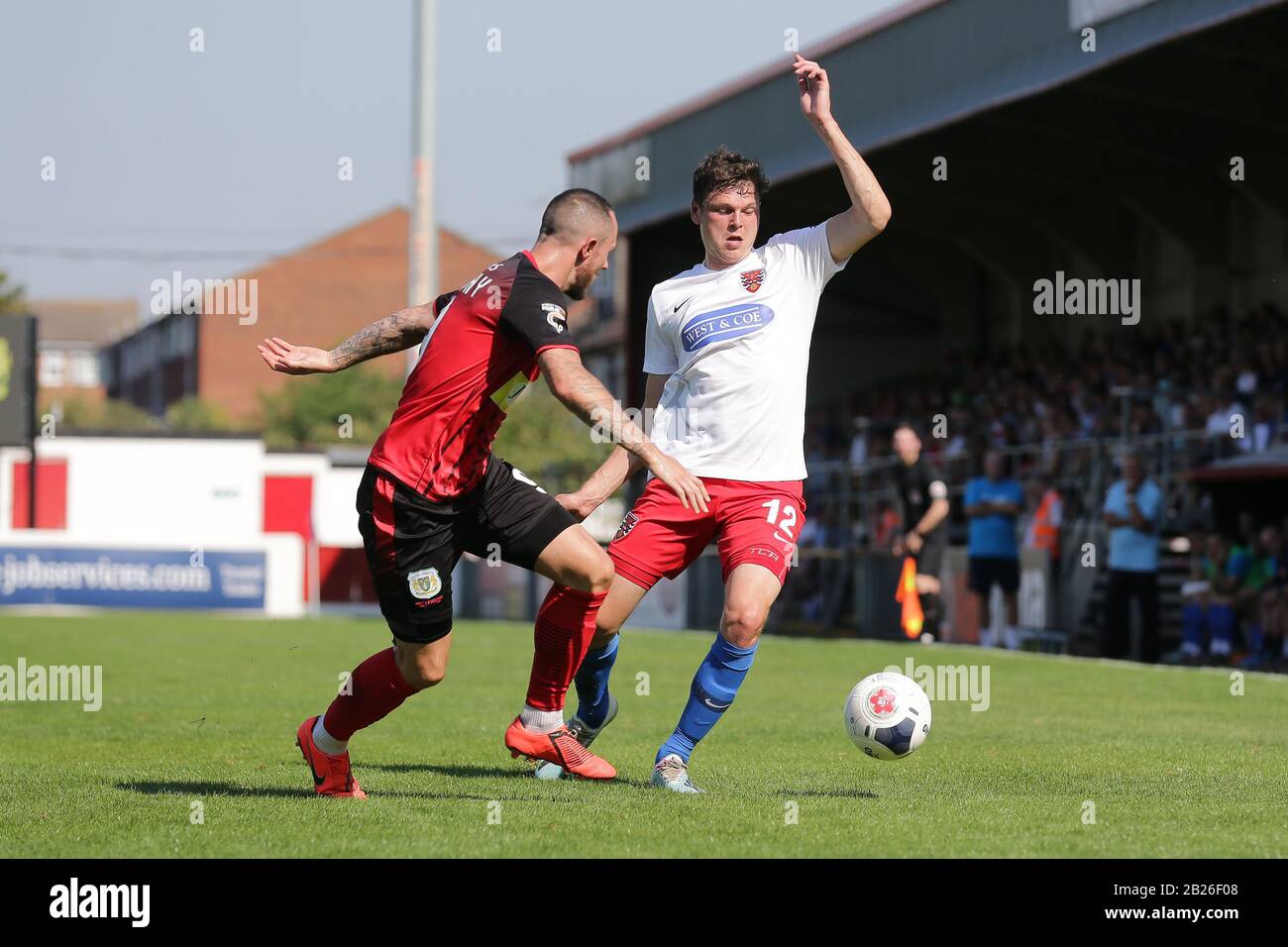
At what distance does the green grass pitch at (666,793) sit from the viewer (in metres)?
→ 5.80

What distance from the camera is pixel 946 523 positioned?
75.0ft

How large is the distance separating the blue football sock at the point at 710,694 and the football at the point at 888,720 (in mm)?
569

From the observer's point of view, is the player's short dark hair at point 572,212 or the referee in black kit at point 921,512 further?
the referee in black kit at point 921,512

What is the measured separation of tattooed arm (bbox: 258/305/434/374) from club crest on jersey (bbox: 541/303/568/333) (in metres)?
0.73

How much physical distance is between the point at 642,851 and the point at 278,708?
6554 millimetres

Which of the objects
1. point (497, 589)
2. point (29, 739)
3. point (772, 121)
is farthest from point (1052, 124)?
point (29, 739)

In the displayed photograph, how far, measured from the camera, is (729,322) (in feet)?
24.4

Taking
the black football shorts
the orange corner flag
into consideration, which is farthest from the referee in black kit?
the black football shorts

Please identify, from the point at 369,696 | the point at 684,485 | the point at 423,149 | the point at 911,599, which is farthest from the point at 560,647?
the point at 423,149

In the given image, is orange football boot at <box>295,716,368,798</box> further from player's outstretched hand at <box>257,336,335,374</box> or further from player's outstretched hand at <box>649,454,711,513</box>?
player's outstretched hand at <box>649,454,711,513</box>

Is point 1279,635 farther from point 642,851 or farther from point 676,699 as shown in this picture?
point 642,851

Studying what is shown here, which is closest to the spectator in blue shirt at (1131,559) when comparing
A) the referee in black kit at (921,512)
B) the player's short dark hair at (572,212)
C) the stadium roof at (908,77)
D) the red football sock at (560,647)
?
Answer: the referee in black kit at (921,512)

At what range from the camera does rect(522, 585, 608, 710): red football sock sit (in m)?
7.11

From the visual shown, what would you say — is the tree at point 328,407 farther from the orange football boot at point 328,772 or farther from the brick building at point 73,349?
the orange football boot at point 328,772
